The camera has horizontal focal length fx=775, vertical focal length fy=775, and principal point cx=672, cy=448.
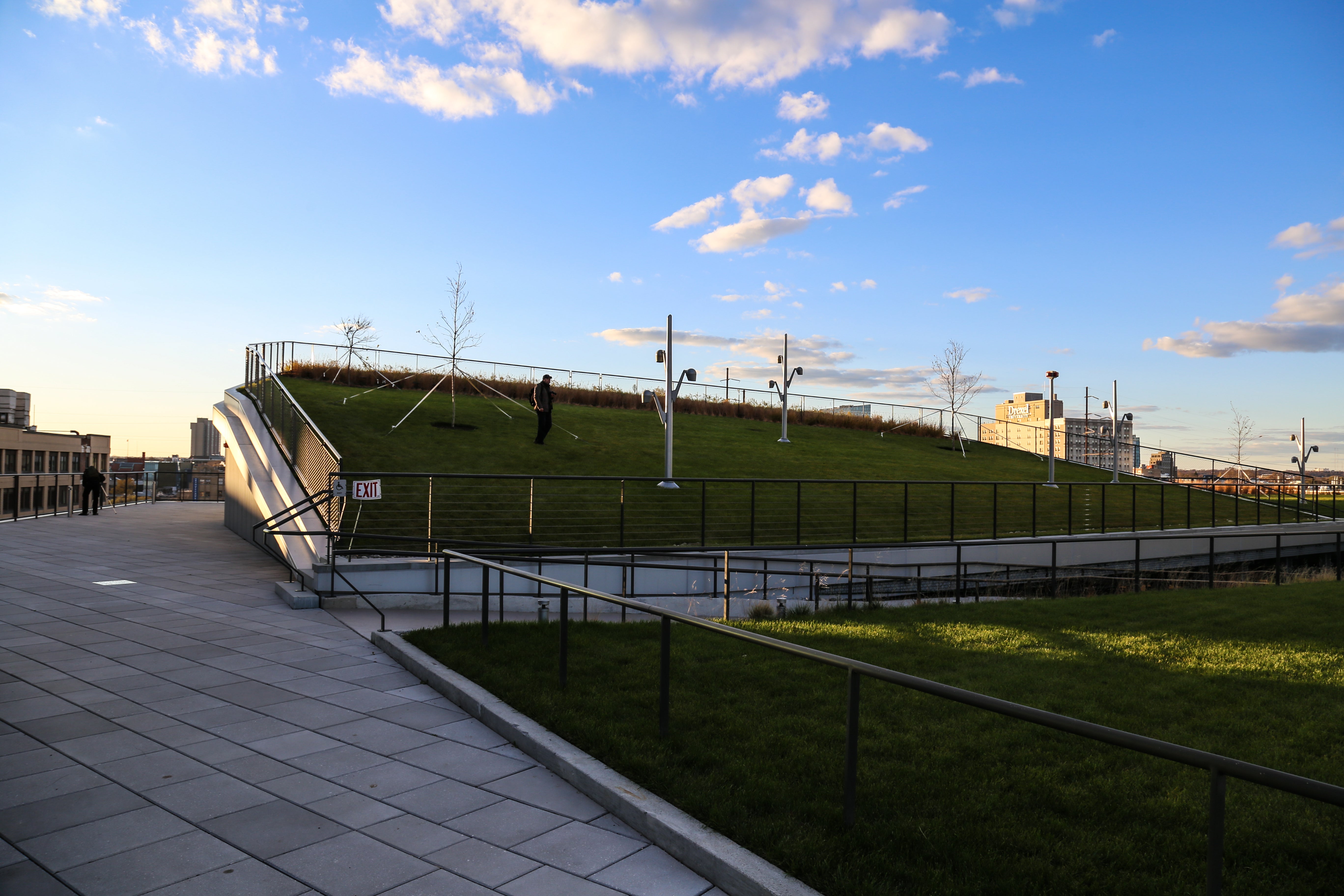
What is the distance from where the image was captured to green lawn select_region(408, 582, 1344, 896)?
3336mm

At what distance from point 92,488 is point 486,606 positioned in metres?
25.9

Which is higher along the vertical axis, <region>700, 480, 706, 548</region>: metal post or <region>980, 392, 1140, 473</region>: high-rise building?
<region>980, 392, 1140, 473</region>: high-rise building

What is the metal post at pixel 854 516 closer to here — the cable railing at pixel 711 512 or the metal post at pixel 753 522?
the cable railing at pixel 711 512

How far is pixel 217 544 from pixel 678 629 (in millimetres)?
16656

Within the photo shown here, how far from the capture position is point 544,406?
24.4m

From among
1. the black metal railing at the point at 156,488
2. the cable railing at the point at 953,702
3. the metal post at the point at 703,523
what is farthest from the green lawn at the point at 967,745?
the black metal railing at the point at 156,488

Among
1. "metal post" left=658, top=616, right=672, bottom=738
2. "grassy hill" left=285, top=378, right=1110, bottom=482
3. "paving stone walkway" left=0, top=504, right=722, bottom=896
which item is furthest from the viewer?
"grassy hill" left=285, top=378, right=1110, bottom=482

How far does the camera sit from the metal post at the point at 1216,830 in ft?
7.75

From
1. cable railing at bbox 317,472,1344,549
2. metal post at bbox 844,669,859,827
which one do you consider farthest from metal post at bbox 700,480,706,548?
metal post at bbox 844,669,859,827

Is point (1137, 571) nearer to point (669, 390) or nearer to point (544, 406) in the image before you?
point (669, 390)

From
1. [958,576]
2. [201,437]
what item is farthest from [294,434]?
[201,437]

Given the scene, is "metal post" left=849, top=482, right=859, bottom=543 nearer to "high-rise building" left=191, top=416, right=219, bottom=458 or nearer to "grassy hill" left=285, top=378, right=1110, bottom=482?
"grassy hill" left=285, top=378, right=1110, bottom=482

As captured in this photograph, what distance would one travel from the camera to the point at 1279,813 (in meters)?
3.77

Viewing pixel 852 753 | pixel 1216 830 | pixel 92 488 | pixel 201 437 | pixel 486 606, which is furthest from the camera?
pixel 201 437
